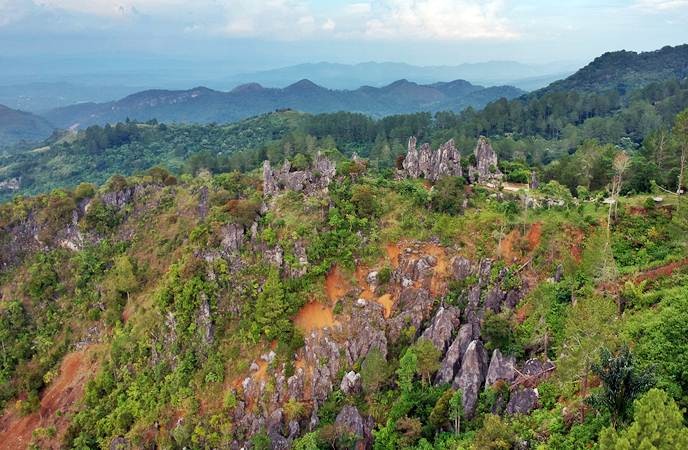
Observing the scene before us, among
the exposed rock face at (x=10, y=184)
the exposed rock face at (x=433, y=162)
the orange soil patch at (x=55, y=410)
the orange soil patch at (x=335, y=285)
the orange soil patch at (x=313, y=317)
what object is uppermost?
the exposed rock face at (x=433, y=162)

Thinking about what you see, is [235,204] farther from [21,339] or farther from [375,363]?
[21,339]

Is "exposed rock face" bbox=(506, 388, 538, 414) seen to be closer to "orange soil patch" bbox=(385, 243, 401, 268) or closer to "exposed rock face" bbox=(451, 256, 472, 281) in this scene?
"exposed rock face" bbox=(451, 256, 472, 281)

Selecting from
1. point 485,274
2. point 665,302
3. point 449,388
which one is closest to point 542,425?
point 449,388

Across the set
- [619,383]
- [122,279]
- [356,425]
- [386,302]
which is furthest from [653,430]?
[122,279]

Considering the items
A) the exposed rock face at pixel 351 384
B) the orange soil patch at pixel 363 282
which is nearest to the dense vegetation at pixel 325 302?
the exposed rock face at pixel 351 384

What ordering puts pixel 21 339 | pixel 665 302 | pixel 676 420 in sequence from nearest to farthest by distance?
1. pixel 676 420
2. pixel 665 302
3. pixel 21 339

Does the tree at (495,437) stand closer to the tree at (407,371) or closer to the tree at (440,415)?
the tree at (440,415)

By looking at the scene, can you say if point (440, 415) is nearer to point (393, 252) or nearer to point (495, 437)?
point (495, 437)

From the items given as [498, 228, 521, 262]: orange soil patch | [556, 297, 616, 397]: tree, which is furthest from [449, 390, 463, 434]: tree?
[498, 228, 521, 262]: orange soil patch
